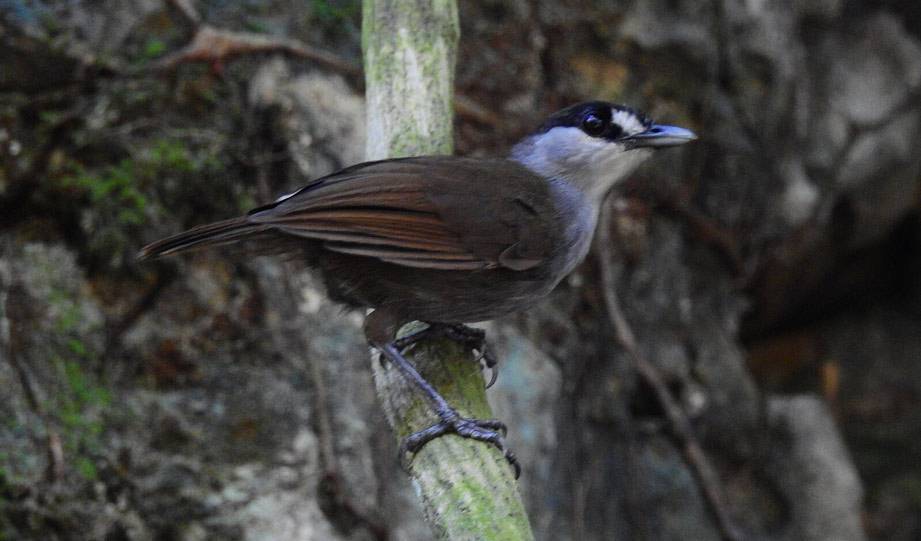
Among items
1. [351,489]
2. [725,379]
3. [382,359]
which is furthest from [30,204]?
[725,379]

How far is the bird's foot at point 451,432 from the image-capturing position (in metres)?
2.13

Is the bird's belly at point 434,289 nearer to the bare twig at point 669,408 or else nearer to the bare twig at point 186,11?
the bare twig at point 186,11

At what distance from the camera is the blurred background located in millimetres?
3314

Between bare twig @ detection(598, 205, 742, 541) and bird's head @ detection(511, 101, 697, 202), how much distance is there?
55.0 inches

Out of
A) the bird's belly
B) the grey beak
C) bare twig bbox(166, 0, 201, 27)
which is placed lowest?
the bird's belly

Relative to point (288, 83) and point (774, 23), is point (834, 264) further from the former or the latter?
point (288, 83)

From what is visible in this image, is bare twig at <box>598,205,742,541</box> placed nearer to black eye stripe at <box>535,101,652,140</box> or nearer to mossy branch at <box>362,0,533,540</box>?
black eye stripe at <box>535,101,652,140</box>

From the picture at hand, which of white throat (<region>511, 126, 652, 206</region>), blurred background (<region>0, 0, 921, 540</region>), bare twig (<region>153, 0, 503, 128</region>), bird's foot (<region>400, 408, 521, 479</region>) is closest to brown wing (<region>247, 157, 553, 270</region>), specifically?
white throat (<region>511, 126, 652, 206</region>)

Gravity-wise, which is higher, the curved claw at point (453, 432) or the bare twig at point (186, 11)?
the bare twig at point (186, 11)

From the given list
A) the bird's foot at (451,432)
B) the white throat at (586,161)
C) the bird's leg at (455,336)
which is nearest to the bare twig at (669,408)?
the white throat at (586,161)

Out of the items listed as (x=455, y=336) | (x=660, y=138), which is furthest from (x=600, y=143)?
(x=455, y=336)

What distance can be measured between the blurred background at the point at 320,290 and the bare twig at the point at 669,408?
0.14ft

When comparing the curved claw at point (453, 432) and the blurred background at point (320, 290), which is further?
the blurred background at point (320, 290)

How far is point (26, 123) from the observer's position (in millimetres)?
3537
